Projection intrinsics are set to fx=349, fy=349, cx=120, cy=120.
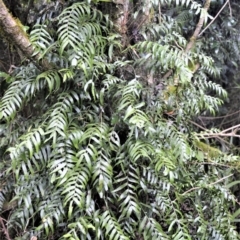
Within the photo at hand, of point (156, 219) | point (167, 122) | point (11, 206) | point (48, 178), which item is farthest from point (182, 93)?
point (11, 206)

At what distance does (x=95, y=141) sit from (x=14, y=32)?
0.52m

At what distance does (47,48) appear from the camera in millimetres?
1418

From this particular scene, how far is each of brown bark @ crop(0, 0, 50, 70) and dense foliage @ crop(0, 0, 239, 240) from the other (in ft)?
0.15

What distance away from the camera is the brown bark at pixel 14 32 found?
124cm

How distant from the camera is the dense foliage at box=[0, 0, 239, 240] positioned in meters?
1.38

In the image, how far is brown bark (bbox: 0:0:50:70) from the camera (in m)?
1.24

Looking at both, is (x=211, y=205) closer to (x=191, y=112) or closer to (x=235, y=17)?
(x=191, y=112)

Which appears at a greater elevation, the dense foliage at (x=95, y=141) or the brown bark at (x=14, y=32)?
the brown bark at (x=14, y=32)

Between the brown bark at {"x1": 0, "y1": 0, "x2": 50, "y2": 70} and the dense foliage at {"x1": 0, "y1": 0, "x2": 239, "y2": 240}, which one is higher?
the brown bark at {"x1": 0, "y1": 0, "x2": 50, "y2": 70}

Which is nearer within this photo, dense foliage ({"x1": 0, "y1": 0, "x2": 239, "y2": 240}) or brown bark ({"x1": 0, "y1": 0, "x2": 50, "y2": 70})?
brown bark ({"x1": 0, "y1": 0, "x2": 50, "y2": 70})

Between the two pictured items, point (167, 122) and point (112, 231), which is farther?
point (167, 122)

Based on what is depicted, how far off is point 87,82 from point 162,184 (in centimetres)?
54

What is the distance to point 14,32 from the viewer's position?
4.25ft

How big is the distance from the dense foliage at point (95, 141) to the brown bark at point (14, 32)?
0.15 feet
